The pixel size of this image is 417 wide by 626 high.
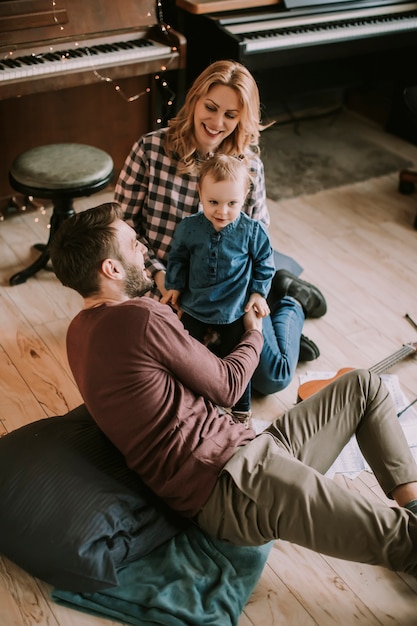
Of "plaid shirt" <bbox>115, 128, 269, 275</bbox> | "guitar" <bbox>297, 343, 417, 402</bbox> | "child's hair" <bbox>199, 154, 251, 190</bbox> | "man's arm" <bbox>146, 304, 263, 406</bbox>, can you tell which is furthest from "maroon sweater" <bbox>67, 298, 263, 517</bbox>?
"plaid shirt" <bbox>115, 128, 269, 275</bbox>

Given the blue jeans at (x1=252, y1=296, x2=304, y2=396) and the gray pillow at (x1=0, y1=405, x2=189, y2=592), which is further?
the blue jeans at (x1=252, y1=296, x2=304, y2=396)

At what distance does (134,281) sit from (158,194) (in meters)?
0.82

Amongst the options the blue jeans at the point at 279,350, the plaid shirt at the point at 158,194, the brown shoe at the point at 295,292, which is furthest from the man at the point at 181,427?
the brown shoe at the point at 295,292

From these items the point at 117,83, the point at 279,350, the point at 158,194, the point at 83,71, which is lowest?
the point at 279,350

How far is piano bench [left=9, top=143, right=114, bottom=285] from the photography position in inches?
105

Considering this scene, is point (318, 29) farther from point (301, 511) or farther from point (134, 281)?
point (301, 511)

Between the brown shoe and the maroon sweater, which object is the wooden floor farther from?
the maroon sweater

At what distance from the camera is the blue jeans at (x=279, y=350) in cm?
241

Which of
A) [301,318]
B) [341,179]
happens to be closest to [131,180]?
[301,318]

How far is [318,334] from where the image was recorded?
9.24 feet

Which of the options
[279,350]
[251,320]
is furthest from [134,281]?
[279,350]

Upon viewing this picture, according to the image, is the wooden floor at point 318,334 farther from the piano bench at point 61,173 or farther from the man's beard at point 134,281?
the man's beard at point 134,281

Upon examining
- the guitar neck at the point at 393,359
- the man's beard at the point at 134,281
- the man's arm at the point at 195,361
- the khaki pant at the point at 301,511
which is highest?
the man's beard at the point at 134,281

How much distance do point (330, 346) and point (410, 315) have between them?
0.40 m
